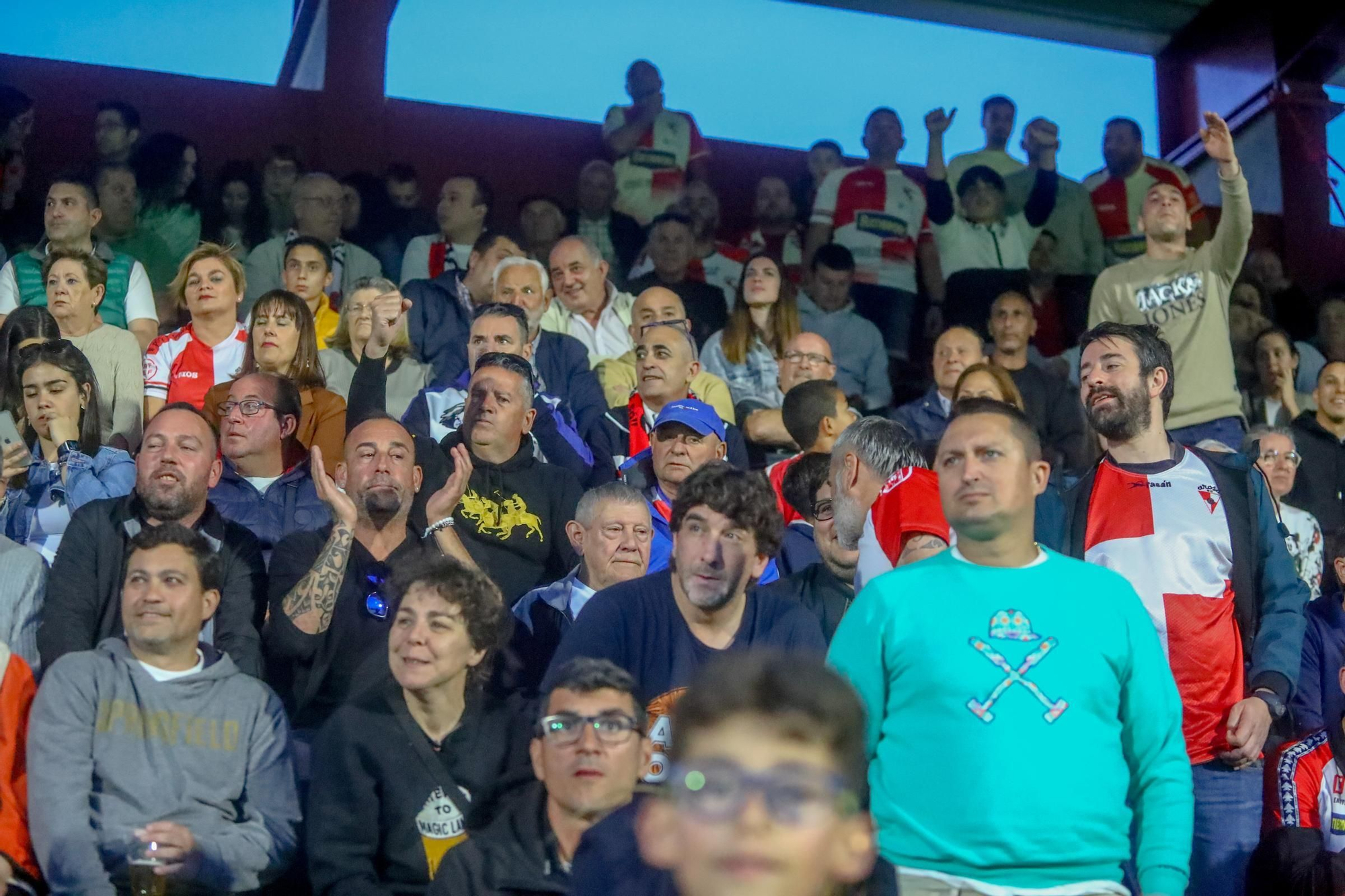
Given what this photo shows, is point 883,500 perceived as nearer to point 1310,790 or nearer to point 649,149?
point 1310,790

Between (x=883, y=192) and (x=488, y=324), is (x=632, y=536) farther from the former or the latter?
(x=883, y=192)

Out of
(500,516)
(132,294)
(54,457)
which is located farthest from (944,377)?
(54,457)

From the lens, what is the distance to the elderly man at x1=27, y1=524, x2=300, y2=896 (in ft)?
11.7

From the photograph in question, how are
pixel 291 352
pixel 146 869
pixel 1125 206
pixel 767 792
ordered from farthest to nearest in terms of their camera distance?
pixel 1125 206 → pixel 291 352 → pixel 146 869 → pixel 767 792

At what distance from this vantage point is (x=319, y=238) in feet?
25.5

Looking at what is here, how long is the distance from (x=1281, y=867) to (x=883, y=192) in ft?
17.2

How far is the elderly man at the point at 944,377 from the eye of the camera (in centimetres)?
692

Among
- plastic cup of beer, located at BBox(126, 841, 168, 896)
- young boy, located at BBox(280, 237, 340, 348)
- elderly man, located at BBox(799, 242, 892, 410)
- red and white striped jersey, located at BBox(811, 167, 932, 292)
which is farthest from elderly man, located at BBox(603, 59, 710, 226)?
plastic cup of beer, located at BBox(126, 841, 168, 896)

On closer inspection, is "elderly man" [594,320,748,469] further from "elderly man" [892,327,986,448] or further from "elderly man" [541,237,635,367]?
"elderly man" [892,327,986,448]

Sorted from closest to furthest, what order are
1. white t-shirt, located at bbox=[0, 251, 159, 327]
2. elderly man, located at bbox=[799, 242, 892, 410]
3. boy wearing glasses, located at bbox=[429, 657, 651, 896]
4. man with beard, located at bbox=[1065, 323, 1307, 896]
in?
boy wearing glasses, located at bbox=[429, 657, 651, 896], man with beard, located at bbox=[1065, 323, 1307, 896], white t-shirt, located at bbox=[0, 251, 159, 327], elderly man, located at bbox=[799, 242, 892, 410]

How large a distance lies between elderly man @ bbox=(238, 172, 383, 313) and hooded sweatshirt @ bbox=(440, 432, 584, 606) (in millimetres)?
2708

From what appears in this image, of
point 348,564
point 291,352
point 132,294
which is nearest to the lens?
point 348,564

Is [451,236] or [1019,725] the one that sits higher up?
[451,236]

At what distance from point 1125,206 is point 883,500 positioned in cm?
610
